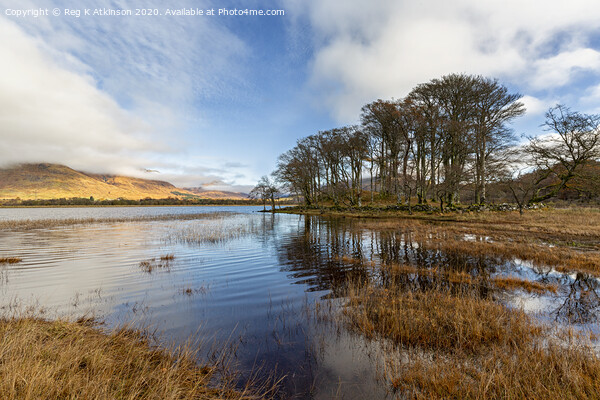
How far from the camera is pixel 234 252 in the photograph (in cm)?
1709

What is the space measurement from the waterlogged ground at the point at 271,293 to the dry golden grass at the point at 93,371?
1032 mm

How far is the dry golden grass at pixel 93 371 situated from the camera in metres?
2.87

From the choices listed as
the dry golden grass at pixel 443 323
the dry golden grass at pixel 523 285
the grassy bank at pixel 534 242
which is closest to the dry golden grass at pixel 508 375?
the dry golden grass at pixel 443 323

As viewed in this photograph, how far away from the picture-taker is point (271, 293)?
30.2 ft

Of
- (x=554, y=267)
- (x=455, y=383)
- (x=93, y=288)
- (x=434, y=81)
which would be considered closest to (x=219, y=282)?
(x=93, y=288)

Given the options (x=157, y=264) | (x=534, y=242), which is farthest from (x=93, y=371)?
(x=534, y=242)

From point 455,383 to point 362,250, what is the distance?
40.8 feet

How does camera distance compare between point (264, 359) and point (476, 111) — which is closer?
point (264, 359)

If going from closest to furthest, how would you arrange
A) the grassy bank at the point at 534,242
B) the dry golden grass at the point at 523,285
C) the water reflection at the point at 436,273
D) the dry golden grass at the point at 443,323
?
the dry golden grass at the point at 443,323 < the water reflection at the point at 436,273 < the dry golden grass at the point at 523,285 < the grassy bank at the point at 534,242

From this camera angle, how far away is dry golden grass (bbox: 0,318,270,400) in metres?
2.87

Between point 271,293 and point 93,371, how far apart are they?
19.9 feet

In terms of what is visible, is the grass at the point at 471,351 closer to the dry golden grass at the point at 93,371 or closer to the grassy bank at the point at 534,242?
the dry golden grass at the point at 93,371

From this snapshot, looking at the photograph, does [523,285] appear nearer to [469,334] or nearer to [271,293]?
[469,334]

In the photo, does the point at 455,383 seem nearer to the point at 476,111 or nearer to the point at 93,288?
the point at 93,288
